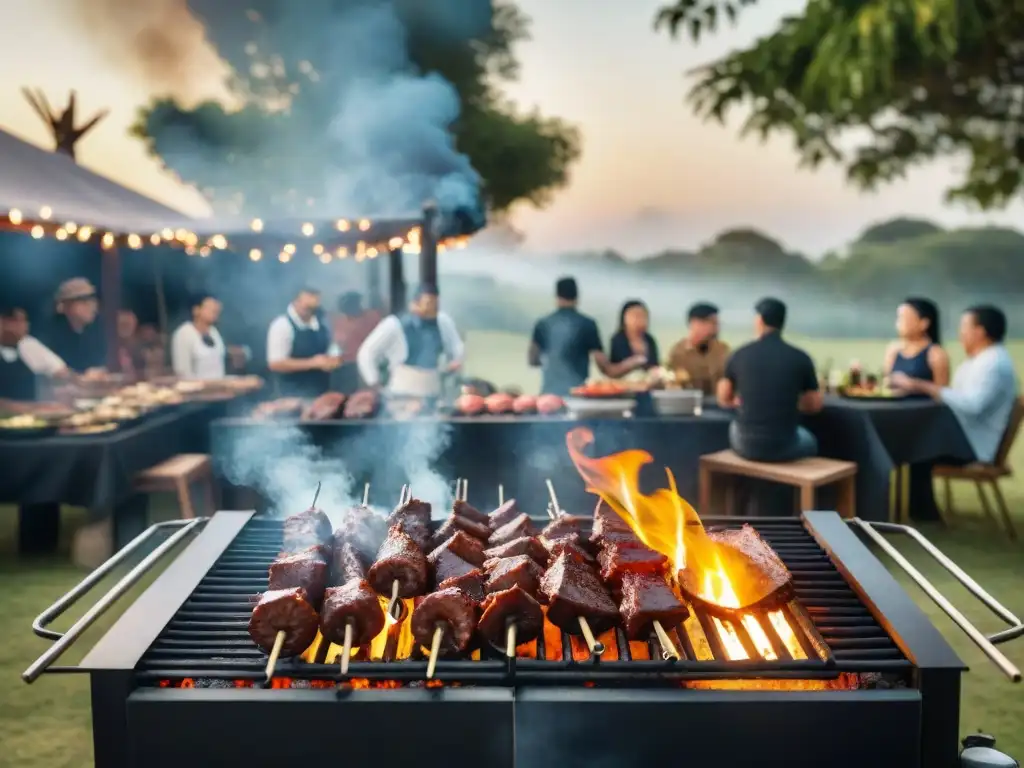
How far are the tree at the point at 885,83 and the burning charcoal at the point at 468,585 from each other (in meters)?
5.46

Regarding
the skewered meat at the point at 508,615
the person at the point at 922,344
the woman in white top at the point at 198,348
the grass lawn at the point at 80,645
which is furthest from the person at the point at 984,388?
the woman in white top at the point at 198,348

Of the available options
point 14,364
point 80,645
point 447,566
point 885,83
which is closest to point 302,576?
point 447,566

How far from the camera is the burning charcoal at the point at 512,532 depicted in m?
3.53

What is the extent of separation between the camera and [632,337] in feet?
29.4

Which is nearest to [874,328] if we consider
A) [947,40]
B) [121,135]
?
[947,40]

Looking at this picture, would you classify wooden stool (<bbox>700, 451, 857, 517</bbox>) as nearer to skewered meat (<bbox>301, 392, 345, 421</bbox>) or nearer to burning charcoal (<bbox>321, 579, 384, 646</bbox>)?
skewered meat (<bbox>301, 392, 345, 421</bbox>)

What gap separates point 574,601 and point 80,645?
3887mm

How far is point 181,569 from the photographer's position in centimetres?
322

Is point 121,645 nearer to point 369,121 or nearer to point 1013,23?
point 1013,23

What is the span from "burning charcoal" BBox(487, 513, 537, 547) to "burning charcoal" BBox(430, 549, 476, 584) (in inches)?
14.8

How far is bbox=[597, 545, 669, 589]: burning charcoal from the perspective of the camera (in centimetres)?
301

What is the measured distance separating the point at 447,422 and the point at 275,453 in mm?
1509

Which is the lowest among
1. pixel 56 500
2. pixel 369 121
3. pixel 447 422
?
pixel 56 500

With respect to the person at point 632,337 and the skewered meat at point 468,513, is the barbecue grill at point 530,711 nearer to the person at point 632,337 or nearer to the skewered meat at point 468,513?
the skewered meat at point 468,513
